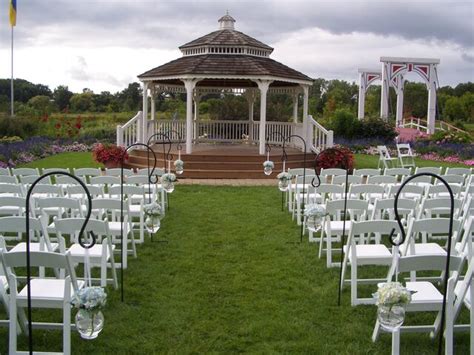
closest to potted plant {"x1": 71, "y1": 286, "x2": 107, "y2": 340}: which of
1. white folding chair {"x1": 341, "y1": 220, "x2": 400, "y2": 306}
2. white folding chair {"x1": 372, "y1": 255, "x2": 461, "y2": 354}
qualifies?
white folding chair {"x1": 372, "y1": 255, "x2": 461, "y2": 354}

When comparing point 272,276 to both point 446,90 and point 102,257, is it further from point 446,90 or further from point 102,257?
point 446,90

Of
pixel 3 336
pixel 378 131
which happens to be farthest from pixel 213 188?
pixel 378 131

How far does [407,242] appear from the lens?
5.84 meters

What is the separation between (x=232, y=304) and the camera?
5.90m

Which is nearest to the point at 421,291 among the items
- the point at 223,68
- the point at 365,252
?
the point at 365,252

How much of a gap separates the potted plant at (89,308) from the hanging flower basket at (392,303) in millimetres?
1940

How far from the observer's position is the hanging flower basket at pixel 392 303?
383cm

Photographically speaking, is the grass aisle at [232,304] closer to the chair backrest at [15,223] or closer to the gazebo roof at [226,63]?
the chair backrest at [15,223]

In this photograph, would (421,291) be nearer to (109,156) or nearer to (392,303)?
(392,303)

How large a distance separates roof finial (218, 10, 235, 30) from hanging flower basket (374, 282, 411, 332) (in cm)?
1850

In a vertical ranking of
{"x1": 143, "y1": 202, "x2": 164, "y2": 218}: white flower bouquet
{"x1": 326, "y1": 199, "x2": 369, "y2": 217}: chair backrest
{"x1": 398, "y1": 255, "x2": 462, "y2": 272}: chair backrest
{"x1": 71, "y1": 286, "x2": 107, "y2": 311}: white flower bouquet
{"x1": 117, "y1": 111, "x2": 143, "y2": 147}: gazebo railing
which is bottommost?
{"x1": 71, "y1": 286, "x2": 107, "y2": 311}: white flower bouquet

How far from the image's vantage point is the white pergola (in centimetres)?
1733

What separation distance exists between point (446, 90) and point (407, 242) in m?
63.6

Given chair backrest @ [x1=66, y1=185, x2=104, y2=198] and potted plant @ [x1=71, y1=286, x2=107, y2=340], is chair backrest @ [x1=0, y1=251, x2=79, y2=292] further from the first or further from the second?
chair backrest @ [x1=66, y1=185, x2=104, y2=198]
